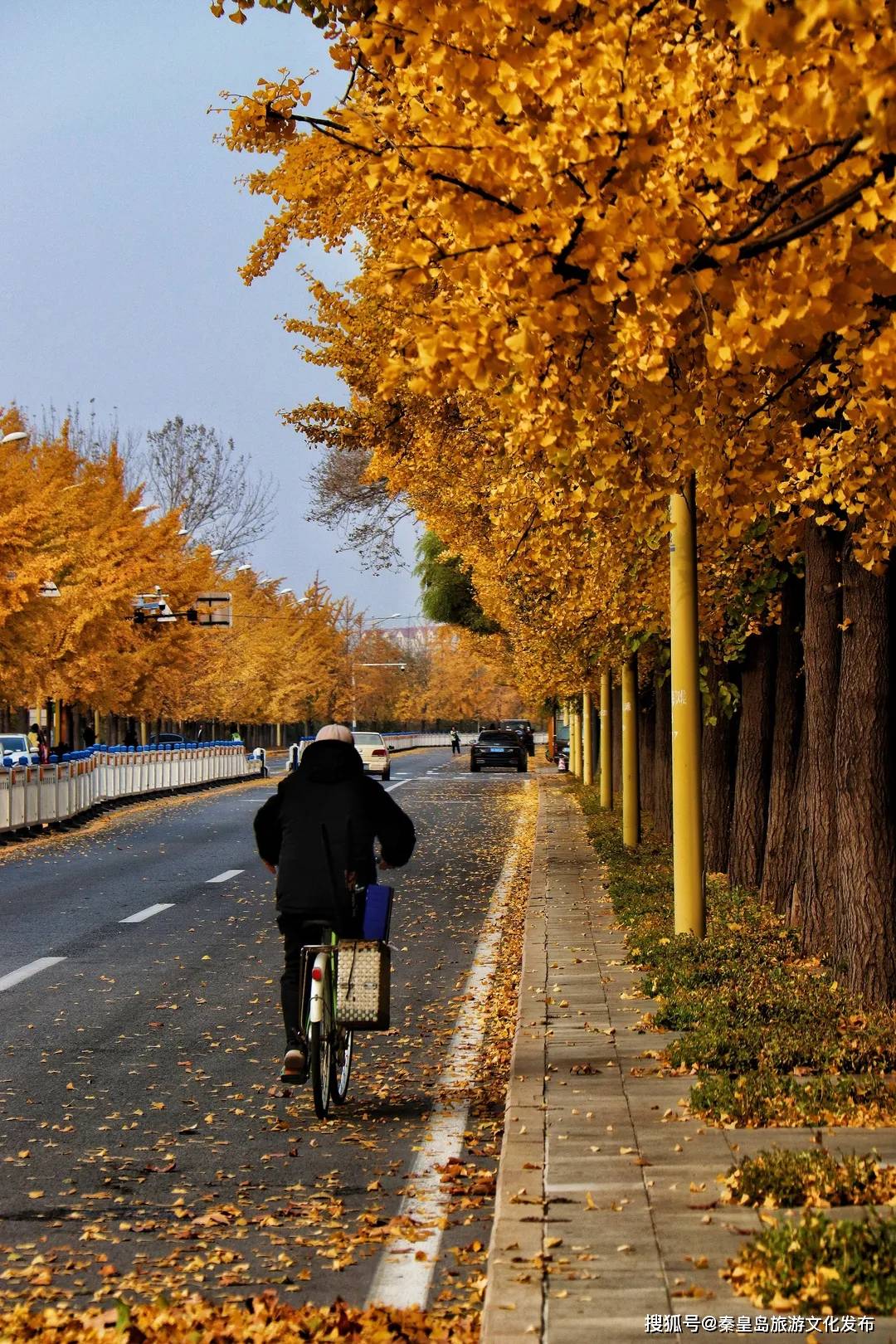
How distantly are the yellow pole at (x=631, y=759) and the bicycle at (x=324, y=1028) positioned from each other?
49.7 ft

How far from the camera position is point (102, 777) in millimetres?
46312

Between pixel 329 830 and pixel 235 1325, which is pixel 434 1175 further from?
pixel 235 1325

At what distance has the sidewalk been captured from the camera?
509 centimetres

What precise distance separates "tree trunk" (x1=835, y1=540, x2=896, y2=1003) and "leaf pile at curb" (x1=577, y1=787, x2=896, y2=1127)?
25 centimetres

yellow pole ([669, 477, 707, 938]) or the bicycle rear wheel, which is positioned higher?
yellow pole ([669, 477, 707, 938])

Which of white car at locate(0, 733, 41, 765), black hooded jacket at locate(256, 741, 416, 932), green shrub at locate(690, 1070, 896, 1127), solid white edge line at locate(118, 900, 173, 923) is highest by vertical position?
white car at locate(0, 733, 41, 765)

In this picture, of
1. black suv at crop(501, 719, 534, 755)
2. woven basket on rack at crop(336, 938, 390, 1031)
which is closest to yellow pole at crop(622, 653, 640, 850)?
woven basket on rack at crop(336, 938, 390, 1031)

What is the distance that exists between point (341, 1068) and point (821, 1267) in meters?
4.14

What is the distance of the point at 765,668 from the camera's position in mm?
17531

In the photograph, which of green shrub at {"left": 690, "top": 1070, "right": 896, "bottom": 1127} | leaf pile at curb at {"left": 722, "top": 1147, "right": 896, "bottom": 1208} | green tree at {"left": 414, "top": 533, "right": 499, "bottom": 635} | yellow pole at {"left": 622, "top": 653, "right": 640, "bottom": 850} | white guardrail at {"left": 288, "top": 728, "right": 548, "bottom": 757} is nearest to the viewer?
leaf pile at curb at {"left": 722, "top": 1147, "right": 896, "bottom": 1208}

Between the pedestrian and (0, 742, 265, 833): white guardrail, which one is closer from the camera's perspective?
the pedestrian

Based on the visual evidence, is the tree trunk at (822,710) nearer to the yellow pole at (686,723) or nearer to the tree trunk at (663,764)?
the yellow pole at (686,723)

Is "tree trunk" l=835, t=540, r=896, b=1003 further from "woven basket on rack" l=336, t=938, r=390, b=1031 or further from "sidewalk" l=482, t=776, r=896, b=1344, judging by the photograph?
"woven basket on rack" l=336, t=938, r=390, b=1031

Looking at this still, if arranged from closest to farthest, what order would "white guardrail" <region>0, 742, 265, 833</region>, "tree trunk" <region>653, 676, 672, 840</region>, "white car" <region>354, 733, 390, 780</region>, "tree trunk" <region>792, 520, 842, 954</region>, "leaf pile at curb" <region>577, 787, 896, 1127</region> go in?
"leaf pile at curb" <region>577, 787, 896, 1127</region>, "tree trunk" <region>792, 520, 842, 954</region>, "tree trunk" <region>653, 676, 672, 840</region>, "white guardrail" <region>0, 742, 265, 833</region>, "white car" <region>354, 733, 390, 780</region>
